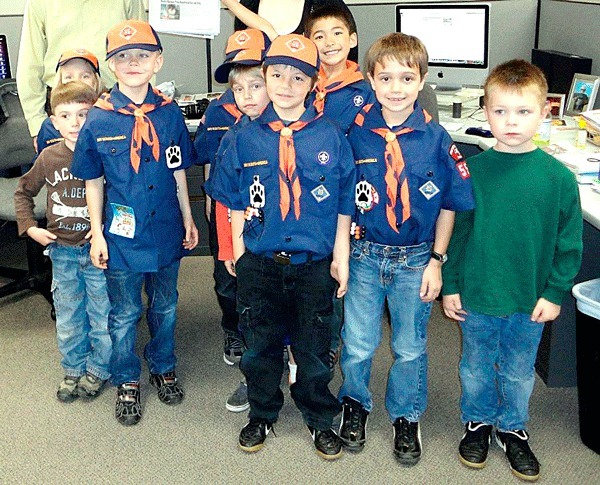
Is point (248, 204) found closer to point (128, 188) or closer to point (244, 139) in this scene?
point (244, 139)

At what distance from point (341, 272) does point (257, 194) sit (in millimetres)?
306

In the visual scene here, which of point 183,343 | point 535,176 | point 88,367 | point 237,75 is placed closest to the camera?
point 535,176

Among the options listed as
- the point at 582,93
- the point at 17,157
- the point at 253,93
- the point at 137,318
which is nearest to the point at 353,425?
the point at 137,318

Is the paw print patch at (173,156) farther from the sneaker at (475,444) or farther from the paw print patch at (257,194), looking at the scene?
the sneaker at (475,444)

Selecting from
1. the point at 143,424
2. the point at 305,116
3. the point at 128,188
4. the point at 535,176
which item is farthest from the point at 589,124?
the point at 143,424

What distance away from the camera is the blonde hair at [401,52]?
6.29 ft

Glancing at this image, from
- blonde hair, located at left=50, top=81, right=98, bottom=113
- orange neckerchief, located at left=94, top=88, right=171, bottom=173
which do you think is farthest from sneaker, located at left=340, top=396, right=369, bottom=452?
blonde hair, located at left=50, top=81, right=98, bottom=113

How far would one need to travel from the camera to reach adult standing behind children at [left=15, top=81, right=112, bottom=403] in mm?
2281

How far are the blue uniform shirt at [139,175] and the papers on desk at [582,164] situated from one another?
1208mm

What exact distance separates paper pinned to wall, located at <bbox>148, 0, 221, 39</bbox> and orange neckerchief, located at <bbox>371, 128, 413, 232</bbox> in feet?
6.19

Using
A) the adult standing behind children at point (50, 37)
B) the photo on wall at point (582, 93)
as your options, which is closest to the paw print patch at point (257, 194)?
the adult standing behind children at point (50, 37)

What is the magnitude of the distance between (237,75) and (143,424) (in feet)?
3.61

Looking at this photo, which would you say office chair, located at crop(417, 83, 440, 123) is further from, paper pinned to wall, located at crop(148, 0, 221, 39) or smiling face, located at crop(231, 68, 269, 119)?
paper pinned to wall, located at crop(148, 0, 221, 39)

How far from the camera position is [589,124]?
106 inches
